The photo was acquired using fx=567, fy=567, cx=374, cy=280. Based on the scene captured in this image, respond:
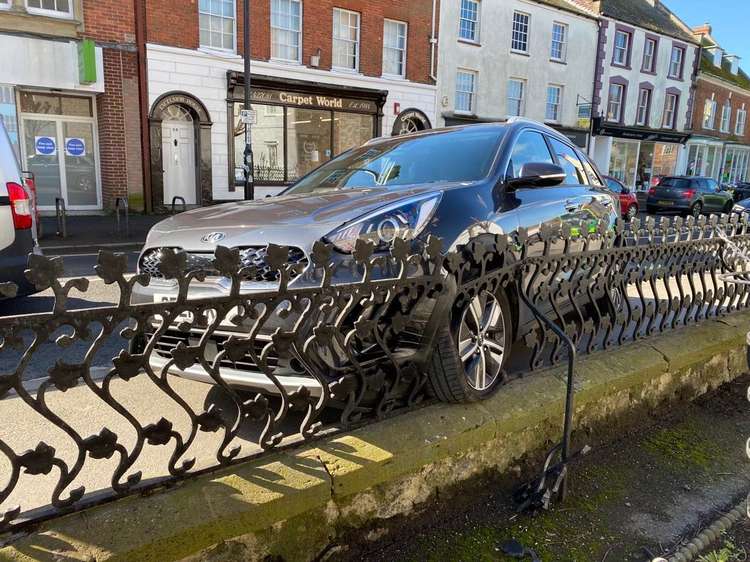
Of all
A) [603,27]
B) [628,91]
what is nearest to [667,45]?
[628,91]

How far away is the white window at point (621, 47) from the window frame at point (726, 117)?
41.3 ft

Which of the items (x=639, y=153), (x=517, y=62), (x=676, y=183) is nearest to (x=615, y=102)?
(x=639, y=153)

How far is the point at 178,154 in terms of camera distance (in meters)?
16.3

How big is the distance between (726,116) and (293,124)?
32.9m

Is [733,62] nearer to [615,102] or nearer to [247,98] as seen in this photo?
[615,102]

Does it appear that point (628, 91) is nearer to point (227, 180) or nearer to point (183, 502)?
point (227, 180)

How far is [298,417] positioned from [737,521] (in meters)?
2.26

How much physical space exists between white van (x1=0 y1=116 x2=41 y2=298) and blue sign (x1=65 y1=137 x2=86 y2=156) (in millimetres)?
10800

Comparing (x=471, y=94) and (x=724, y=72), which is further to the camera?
(x=724, y=72)

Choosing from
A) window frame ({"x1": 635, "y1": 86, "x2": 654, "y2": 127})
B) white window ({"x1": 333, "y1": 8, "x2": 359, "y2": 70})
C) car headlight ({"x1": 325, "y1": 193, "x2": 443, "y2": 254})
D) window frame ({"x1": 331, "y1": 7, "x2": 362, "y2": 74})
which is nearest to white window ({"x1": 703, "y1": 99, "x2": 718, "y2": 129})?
window frame ({"x1": 635, "y1": 86, "x2": 654, "y2": 127})

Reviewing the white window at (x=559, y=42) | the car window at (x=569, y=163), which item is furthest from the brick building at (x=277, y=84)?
the car window at (x=569, y=163)

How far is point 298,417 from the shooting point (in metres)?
3.22

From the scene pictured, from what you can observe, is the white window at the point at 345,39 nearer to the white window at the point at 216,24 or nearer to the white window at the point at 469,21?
the white window at the point at 216,24

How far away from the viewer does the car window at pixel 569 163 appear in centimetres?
489
